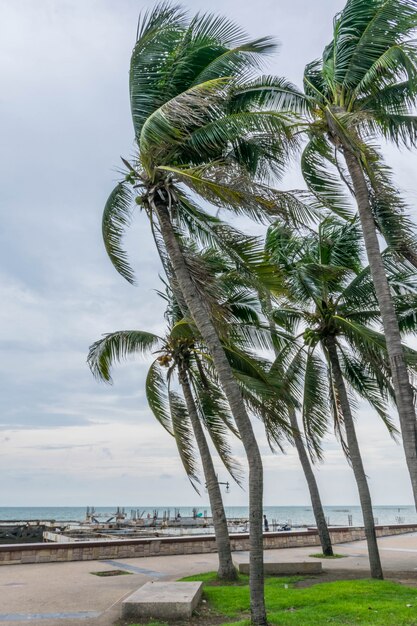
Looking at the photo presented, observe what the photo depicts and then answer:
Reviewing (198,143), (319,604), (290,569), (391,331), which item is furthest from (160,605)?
(198,143)

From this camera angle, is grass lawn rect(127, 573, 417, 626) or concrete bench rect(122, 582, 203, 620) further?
concrete bench rect(122, 582, 203, 620)

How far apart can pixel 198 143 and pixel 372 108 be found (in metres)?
3.68

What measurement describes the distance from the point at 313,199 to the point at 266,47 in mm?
2740

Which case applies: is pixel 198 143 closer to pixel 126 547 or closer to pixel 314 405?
pixel 314 405

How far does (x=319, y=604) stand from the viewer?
8172 mm

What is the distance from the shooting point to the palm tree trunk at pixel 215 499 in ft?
36.1

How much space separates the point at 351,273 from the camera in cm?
1352

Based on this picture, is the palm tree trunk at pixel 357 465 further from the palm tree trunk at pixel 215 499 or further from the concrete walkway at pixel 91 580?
the palm tree trunk at pixel 215 499

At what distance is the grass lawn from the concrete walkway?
1.39m

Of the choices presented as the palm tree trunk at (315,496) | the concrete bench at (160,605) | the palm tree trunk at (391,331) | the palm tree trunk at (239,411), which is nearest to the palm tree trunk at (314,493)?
the palm tree trunk at (315,496)

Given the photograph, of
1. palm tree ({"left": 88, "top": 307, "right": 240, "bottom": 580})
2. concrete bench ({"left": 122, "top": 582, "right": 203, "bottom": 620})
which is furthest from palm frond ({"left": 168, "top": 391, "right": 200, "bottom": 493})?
concrete bench ({"left": 122, "top": 582, "right": 203, "bottom": 620})

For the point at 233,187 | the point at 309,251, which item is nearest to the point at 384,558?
the point at 309,251

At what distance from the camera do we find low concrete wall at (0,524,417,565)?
532 inches

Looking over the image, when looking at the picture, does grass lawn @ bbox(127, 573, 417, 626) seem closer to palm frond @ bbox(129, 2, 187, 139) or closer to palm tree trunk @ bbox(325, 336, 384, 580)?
palm tree trunk @ bbox(325, 336, 384, 580)
